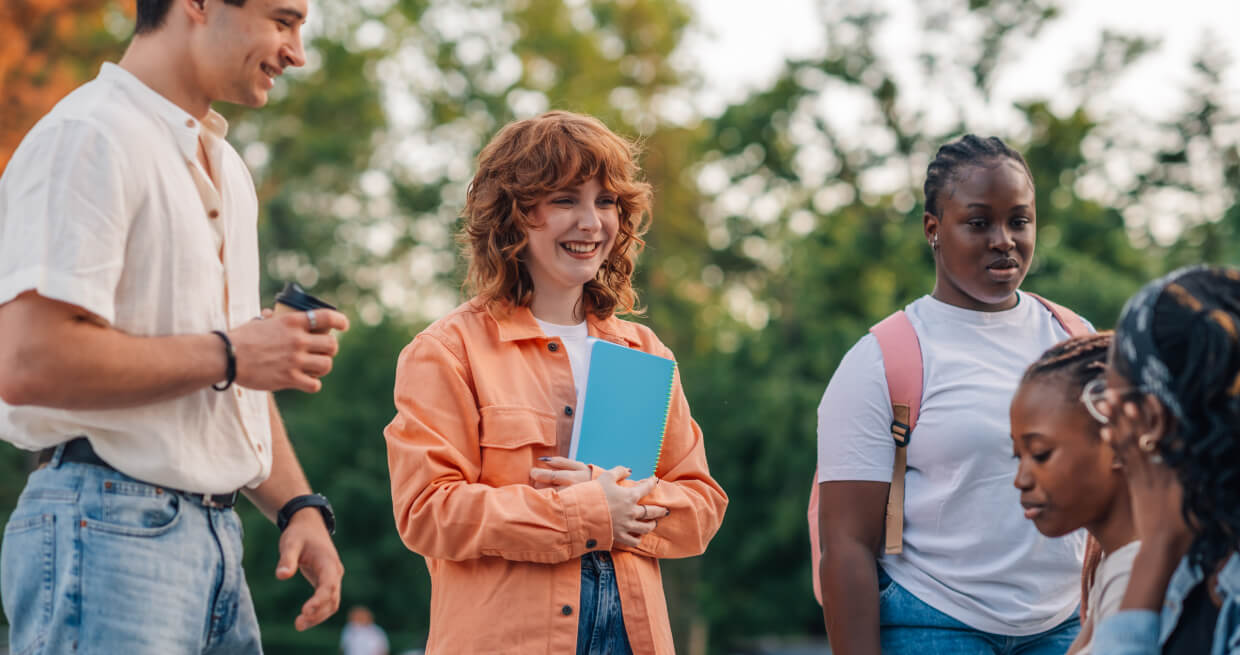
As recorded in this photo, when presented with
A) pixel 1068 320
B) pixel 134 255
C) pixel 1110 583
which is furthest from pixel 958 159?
pixel 134 255

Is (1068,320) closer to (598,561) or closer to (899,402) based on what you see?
(899,402)

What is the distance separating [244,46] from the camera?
251 cm

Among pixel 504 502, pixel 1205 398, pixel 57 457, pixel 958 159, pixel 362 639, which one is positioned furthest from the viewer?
pixel 362 639

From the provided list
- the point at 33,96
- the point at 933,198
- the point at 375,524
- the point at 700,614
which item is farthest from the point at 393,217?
the point at 933,198

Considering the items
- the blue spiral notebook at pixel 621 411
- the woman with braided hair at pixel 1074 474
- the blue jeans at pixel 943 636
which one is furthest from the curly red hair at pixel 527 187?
the woman with braided hair at pixel 1074 474

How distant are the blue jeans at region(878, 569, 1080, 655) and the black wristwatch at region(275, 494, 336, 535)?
56.8 inches

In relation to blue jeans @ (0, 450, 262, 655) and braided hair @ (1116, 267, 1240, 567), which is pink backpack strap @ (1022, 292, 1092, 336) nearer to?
braided hair @ (1116, 267, 1240, 567)

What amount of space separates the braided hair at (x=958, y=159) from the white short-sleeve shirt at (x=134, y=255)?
193cm

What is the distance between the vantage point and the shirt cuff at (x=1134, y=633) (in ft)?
6.93

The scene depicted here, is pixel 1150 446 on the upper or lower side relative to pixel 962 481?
upper

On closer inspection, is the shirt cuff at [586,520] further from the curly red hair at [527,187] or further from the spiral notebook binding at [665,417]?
the curly red hair at [527,187]

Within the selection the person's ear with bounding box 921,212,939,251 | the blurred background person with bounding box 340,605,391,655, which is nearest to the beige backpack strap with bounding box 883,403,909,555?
the person's ear with bounding box 921,212,939,251

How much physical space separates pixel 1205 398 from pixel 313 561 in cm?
184

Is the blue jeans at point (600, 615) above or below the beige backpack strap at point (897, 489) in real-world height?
below
